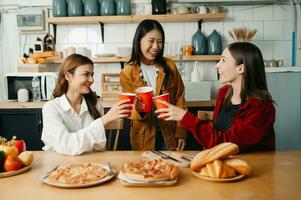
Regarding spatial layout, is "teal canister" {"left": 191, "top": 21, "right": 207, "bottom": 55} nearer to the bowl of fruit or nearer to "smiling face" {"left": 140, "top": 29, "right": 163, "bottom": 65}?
"smiling face" {"left": 140, "top": 29, "right": 163, "bottom": 65}

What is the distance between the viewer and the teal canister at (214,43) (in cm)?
370

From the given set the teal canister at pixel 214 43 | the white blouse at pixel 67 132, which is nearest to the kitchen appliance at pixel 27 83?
the white blouse at pixel 67 132

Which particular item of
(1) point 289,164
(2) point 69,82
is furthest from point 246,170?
(2) point 69,82

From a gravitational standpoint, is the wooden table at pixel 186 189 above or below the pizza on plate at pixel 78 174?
below

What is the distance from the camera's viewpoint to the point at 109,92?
351cm

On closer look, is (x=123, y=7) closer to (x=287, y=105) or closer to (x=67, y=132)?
(x=287, y=105)

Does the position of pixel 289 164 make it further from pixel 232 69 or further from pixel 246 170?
pixel 232 69

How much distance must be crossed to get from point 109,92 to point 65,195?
2.43 metres

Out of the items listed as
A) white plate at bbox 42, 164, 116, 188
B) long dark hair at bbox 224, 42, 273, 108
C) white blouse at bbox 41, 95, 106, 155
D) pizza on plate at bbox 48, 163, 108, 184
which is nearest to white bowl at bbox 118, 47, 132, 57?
white blouse at bbox 41, 95, 106, 155

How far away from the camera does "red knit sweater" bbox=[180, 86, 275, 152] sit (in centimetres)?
158

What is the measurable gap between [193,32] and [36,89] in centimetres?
187

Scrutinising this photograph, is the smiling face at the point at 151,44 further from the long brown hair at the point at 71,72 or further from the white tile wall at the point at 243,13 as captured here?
the white tile wall at the point at 243,13

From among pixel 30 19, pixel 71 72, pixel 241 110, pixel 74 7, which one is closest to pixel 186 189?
pixel 241 110

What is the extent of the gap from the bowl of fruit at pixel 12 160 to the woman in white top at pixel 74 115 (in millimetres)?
227
